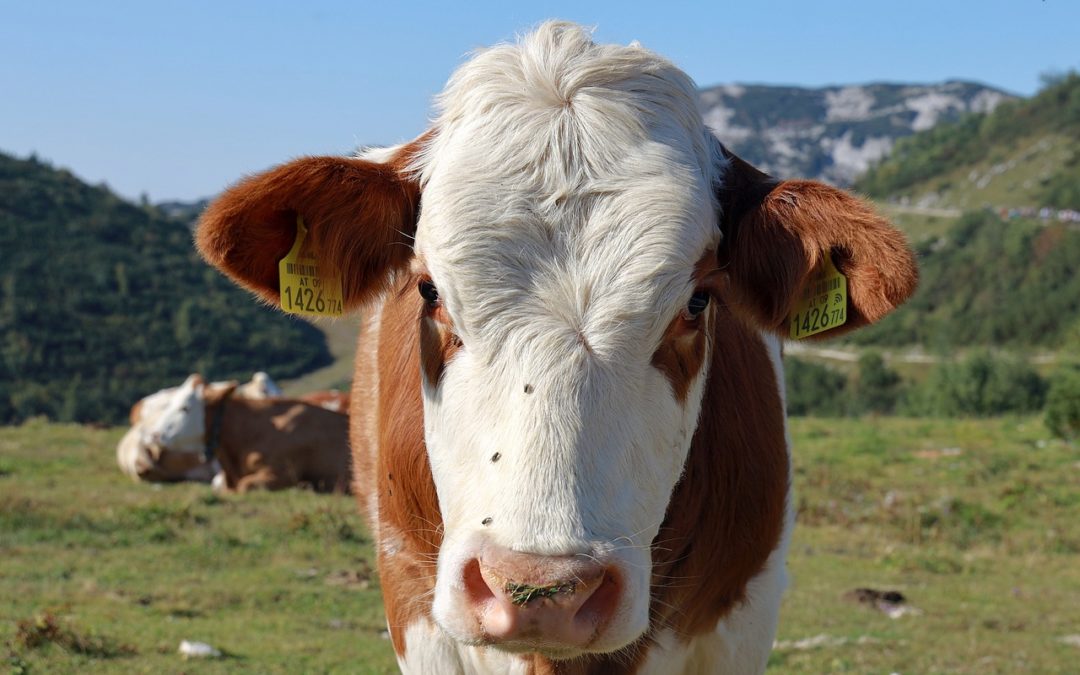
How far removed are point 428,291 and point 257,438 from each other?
11304 mm

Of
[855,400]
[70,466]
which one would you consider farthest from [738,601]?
[855,400]

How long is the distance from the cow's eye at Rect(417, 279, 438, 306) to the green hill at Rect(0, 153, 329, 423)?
4063 cm

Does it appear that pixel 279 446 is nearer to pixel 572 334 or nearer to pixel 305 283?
pixel 305 283

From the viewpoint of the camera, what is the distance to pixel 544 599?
2.82 m

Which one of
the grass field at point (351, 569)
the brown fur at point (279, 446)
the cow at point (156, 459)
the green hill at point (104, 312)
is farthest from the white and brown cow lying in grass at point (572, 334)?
the green hill at point (104, 312)

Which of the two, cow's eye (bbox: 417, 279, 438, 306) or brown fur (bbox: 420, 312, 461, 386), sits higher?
cow's eye (bbox: 417, 279, 438, 306)

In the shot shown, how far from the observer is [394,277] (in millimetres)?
3988

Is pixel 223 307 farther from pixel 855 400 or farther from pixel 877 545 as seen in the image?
pixel 877 545

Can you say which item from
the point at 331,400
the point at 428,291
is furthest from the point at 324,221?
the point at 331,400

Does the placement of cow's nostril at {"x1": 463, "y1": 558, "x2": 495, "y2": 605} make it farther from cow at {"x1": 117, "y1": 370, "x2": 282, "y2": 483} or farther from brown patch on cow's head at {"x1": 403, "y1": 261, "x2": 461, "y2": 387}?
cow at {"x1": 117, "y1": 370, "x2": 282, "y2": 483}

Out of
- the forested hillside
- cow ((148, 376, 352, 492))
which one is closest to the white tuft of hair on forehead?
cow ((148, 376, 352, 492))

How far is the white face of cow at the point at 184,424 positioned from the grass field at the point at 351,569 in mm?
708

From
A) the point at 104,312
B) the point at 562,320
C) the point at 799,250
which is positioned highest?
the point at 799,250

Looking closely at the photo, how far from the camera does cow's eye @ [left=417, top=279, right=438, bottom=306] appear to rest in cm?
355
